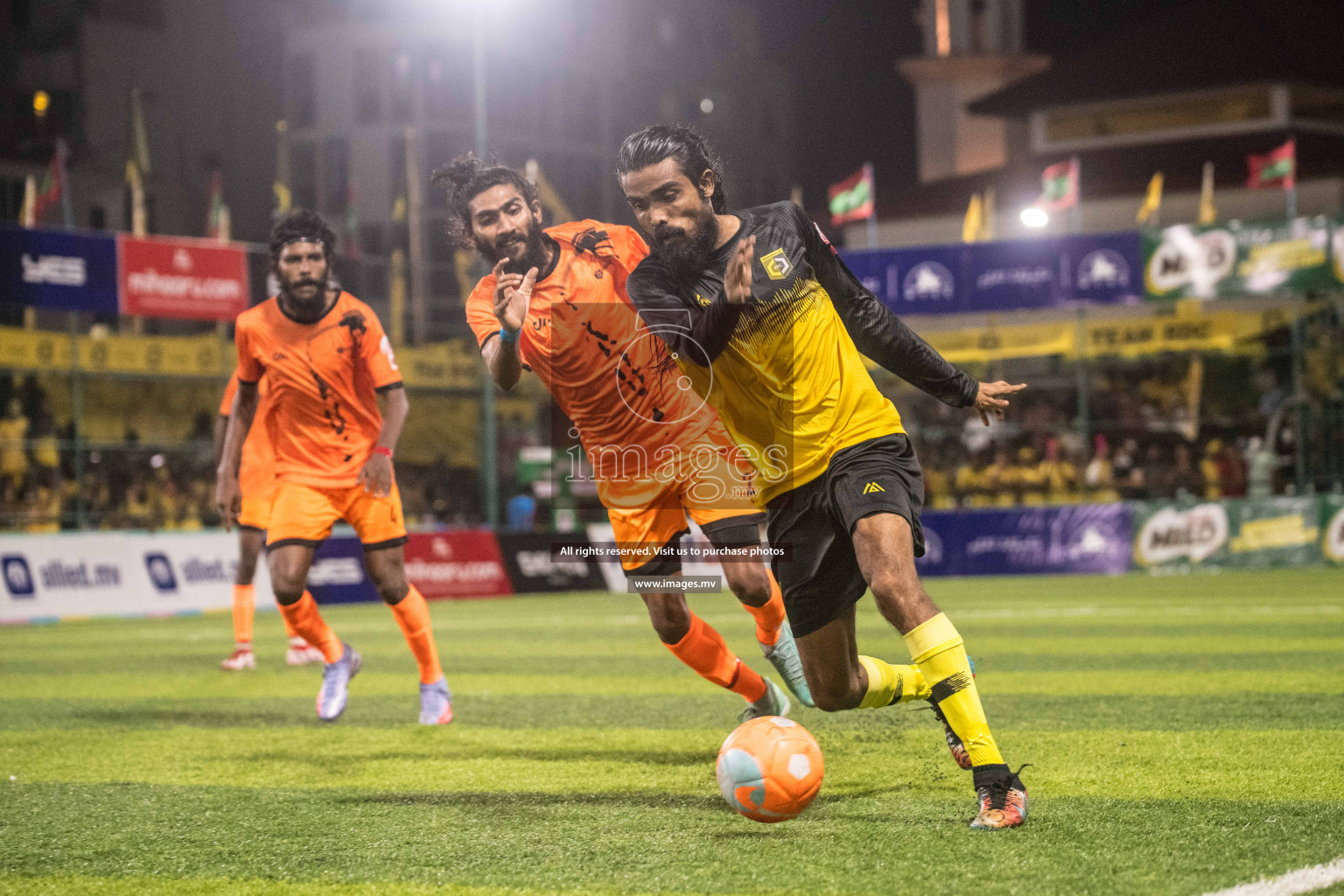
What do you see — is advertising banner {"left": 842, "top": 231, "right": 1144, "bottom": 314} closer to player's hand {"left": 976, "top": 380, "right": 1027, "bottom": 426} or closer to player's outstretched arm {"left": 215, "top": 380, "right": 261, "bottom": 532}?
player's outstretched arm {"left": 215, "top": 380, "right": 261, "bottom": 532}

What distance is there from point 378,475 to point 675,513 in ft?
6.58

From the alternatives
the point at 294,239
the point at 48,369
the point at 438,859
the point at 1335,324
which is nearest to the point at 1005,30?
the point at 1335,324

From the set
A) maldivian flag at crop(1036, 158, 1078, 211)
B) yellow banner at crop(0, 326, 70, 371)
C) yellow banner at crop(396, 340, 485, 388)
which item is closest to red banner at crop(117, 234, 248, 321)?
yellow banner at crop(0, 326, 70, 371)

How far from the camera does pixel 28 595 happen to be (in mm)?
16781

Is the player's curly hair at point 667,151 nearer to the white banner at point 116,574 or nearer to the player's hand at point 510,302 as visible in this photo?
the player's hand at point 510,302

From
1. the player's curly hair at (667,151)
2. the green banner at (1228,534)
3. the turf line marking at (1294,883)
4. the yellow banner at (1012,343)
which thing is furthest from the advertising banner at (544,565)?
the turf line marking at (1294,883)

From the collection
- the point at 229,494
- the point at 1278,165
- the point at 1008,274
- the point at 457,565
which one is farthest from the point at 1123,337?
the point at 229,494

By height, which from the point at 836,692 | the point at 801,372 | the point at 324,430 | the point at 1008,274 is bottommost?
the point at 836,692

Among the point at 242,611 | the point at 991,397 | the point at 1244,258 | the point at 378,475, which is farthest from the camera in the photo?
the point at 1244,258

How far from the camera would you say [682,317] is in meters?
4.63

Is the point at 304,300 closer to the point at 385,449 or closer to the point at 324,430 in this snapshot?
the point at 324,430

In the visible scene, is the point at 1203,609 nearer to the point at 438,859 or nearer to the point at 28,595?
the point at 438,859

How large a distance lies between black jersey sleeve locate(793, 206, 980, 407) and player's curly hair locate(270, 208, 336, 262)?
11.7ft

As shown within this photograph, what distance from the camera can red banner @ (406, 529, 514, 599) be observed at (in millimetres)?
19891
